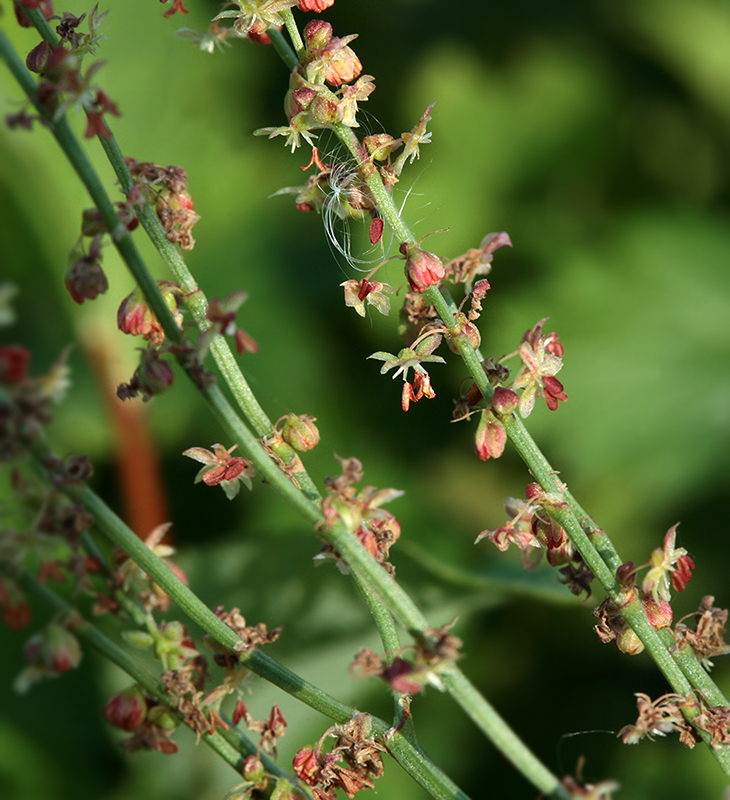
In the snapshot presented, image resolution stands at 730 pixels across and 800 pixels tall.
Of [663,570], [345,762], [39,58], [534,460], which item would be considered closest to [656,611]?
[663,570]

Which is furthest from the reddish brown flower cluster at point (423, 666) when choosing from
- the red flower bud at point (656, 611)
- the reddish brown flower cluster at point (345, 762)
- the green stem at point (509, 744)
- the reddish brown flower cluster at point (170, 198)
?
the reddish brown flower cluster at point (170, 198)

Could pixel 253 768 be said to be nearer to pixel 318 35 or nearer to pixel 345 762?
pixel 345 762

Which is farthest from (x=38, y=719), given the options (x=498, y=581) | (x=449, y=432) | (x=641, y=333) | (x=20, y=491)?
(x=641, y=333)

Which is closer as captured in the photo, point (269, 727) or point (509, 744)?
point (509, 744)

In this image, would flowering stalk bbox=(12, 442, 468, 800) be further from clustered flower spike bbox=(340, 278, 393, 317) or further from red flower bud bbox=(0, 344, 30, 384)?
clustered flower spike bbox=(340, 278, 393, 317)

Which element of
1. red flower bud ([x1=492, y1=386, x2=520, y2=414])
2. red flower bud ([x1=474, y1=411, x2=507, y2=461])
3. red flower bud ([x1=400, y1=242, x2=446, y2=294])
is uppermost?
red flower bud ([x1=400, y1=242, x2=446, y2=294])

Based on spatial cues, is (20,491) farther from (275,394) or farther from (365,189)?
(275,394)

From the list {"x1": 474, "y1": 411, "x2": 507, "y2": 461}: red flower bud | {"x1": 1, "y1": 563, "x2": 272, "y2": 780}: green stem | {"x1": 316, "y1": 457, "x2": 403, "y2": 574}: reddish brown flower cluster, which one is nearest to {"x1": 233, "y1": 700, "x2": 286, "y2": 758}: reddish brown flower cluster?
{"x1": 1, "y1": 563, "x2": 272, "y2": 780}: green stem
